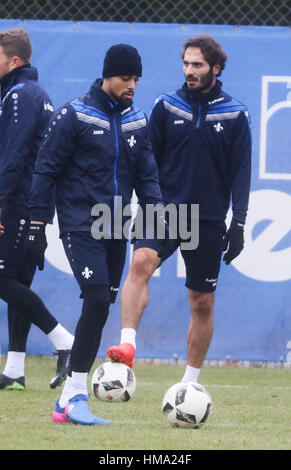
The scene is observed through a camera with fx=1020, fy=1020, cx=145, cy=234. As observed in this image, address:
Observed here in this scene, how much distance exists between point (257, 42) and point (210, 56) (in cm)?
196

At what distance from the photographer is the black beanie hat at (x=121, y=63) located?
17.2 feet

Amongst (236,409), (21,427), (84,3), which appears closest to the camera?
(21,427)

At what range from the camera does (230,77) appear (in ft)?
27.2

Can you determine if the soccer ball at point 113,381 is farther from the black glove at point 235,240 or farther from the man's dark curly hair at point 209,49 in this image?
the man's dark curly hair at point 209,49

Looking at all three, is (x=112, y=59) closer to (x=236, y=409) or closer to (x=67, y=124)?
(x=67, y=124)

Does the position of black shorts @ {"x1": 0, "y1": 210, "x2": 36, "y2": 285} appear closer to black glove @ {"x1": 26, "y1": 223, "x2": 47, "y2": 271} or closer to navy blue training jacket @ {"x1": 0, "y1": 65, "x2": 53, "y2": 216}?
navy blue training jacket @ {"x1": 0, "y1": 65, "x2": 53, "y2": 216}

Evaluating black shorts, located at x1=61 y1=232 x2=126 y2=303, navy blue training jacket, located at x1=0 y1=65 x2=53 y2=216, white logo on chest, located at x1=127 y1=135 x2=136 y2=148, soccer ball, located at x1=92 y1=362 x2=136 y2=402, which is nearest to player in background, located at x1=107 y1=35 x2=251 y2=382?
navy blue training jacket, located at x1=0 y1=65 x2=53 y2=216

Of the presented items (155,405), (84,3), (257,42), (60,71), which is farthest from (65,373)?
(84,3)

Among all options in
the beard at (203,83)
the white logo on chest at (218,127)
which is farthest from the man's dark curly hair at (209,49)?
the white logo on chest at (218,127)

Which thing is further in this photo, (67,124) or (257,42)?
(257,42)

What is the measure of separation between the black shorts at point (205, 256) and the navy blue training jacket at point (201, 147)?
82 mm

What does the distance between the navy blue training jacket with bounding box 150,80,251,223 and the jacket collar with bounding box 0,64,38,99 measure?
88cm

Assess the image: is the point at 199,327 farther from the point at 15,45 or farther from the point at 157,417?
the point at 15,45

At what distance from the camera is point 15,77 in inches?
261
